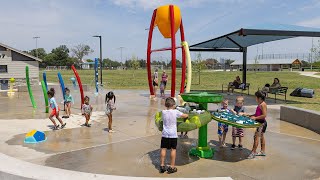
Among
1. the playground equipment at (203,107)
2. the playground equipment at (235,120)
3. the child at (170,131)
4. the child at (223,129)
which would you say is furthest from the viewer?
the child at (223,129)

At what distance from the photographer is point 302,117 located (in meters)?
9.55

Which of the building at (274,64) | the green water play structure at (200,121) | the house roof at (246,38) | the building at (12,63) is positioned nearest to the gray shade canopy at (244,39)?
the house roof at (246,38)

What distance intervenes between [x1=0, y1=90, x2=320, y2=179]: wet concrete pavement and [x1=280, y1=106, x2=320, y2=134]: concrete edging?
9.1 inches

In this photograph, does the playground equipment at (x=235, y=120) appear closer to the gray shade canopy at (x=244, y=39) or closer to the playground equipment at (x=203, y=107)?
the playground equipment at (x=203, y=107)

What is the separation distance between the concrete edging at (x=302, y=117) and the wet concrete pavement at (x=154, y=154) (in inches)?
9.1

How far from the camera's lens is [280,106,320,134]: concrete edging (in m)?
8.88

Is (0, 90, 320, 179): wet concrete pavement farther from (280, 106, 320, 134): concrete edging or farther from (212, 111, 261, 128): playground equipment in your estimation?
(212, 111, 261, 128): playground equipment

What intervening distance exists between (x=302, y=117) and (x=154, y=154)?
523 centimetres

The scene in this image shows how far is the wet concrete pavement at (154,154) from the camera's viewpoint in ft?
18.4

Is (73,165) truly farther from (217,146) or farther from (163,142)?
(217,146)

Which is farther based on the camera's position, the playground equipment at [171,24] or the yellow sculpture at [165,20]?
the yellow sculpture at [165,20]

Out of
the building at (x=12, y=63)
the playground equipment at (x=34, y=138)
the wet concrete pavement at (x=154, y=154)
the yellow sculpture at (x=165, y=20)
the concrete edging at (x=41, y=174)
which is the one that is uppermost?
the yellow sculpture at (x=165, y=20)

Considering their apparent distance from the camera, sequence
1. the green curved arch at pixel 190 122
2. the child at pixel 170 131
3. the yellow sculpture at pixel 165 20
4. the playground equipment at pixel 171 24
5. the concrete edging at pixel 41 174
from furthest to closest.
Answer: the yellow sculpture at pixel 165 20
the playground equipment at pixel 171 24
the green curved arch at pixel 190 122
the child at pixel 170 131
the concrete edging at pixel 41 174

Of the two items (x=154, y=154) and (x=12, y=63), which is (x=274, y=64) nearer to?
(x=12, y=63)
